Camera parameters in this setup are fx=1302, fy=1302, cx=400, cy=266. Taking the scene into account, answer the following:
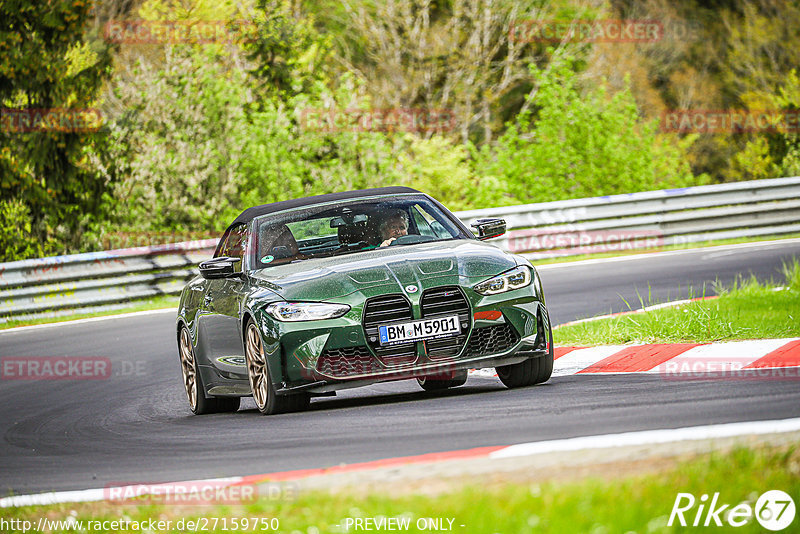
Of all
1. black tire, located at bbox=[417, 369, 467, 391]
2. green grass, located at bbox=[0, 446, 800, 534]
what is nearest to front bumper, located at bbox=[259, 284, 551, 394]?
black tire, located at bbox=[417, 369, 467, 391]

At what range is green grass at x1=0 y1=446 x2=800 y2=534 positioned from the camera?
4262mm

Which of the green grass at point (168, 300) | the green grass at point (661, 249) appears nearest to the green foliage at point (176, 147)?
the green grass at point (168, 300)

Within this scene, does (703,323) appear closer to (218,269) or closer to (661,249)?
(218,269)

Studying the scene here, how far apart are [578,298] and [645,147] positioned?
13.2 metres

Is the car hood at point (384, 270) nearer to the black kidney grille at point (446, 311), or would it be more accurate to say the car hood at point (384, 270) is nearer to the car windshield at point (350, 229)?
the black kidney grille at point (446, 311)

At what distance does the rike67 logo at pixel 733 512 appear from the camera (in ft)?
13.7

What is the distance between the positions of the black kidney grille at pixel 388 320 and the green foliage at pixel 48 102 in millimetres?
16547

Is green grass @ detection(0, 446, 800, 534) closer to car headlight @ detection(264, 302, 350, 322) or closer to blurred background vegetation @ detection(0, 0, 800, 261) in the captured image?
car headlight @ detection(264, 302, 350, 322)

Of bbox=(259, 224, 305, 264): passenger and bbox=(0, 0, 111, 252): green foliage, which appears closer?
bbox=(259, 224, 305, 264): passenger

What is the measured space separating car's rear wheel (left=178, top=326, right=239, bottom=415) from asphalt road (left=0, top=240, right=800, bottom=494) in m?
0.14

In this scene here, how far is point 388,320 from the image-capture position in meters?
8.15

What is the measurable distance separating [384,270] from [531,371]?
1.28 m

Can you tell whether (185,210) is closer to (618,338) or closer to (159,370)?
(159,370)

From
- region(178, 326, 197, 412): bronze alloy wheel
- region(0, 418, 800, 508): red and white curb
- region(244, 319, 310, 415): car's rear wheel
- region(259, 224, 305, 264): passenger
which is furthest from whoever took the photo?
region(178, 326, 197, 412): bronze alloy wheel
